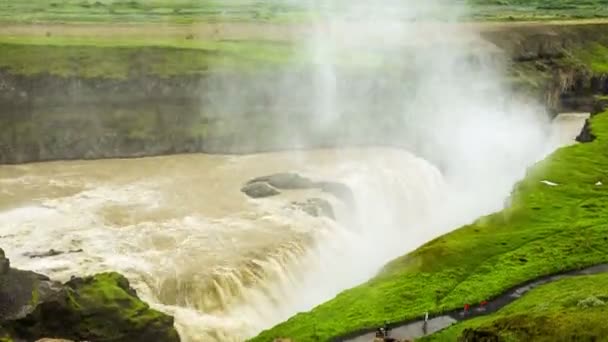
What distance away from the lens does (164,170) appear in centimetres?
5594

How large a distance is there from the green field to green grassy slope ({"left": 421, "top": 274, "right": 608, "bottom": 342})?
64394 mm

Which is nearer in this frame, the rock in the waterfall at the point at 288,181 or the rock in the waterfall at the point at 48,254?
the rock in the waterfall at the point at 48,254

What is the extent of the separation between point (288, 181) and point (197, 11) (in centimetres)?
5247

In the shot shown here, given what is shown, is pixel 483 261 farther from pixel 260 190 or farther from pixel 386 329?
pixel 260 190

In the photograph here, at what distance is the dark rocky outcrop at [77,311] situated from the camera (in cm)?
2731

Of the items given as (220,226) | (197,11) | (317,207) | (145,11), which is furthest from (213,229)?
(197,11)

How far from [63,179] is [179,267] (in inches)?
762

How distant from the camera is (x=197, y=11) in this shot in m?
97.4

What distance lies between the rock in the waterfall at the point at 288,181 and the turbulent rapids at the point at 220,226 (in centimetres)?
74

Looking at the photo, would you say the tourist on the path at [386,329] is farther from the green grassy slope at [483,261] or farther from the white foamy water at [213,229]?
the white foamy water at [213,229]

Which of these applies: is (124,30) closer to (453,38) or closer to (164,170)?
(164,170)

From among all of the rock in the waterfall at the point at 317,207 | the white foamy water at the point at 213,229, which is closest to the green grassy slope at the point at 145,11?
the white foamy water at the point at 213,229

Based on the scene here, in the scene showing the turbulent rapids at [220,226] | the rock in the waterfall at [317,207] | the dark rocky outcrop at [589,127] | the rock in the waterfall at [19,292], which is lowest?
the turbulent rapids at [220,226]

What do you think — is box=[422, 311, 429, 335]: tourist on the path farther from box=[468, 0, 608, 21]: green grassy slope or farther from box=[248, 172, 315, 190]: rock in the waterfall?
box=[468, 0, 608, 21]: green grassy slope
